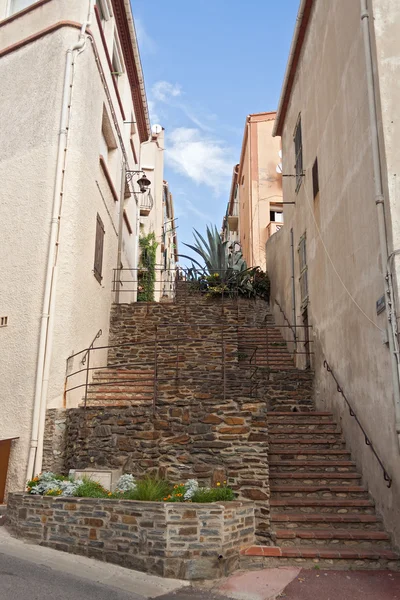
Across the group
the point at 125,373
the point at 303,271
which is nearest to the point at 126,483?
the point at 125,373

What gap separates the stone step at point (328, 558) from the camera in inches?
261

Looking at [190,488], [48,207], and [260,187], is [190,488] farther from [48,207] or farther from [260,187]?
[260,187]

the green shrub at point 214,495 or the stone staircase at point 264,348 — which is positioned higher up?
the stone staircase at point 264,348

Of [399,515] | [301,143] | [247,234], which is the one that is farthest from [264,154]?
[399,515]

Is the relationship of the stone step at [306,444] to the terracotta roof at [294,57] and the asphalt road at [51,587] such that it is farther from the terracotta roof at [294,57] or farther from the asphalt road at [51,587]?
the terracotta roof at [294,57]

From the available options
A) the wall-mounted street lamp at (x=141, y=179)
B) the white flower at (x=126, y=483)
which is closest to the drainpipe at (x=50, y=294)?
the white flower at (x=126, y=483)

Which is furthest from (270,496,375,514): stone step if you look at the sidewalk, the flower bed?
the sidewalk

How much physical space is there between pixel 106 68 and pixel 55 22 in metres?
2.08

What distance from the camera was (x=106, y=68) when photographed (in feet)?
42.9

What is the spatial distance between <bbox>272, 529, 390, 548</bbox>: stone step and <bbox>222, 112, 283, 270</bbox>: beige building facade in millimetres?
15971

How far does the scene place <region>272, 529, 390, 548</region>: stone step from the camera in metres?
7.00

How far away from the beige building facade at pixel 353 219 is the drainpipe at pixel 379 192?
1 centimetres

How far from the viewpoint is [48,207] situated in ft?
32.6

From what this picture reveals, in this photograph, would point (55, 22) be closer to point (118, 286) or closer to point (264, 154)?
point (118, 286)
